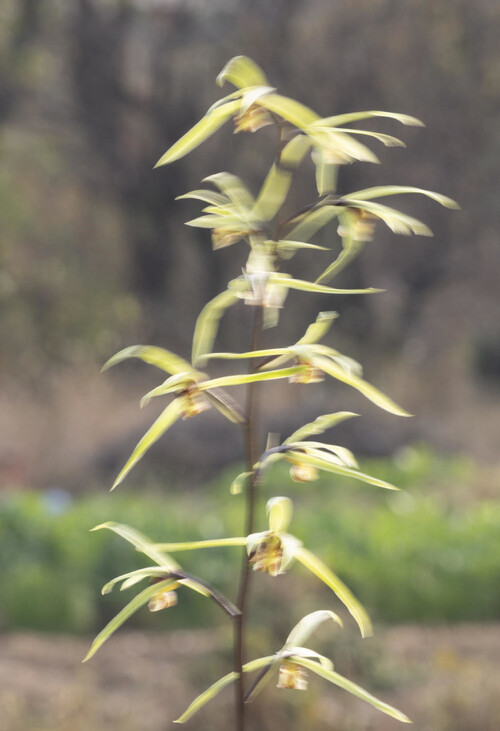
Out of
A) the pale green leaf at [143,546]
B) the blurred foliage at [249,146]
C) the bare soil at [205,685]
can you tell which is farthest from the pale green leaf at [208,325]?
the blurred foliage at [249,146]

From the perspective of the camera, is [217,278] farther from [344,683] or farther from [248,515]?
A: [344,683]

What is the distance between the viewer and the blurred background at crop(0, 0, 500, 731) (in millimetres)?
4336

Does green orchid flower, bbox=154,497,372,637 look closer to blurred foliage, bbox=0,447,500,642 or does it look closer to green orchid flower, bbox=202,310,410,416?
green orchid flower, bbox=202,310,410,416

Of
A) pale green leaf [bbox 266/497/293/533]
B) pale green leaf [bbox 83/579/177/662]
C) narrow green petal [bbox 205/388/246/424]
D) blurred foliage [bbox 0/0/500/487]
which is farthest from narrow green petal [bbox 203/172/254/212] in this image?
blurred foliage [bbox 0/0/500/487]

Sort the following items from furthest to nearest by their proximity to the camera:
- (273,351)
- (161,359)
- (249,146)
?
(249,146) < (161,359) < (273,351)

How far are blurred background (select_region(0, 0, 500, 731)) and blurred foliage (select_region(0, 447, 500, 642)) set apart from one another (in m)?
0.02

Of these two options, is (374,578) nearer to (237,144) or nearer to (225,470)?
(225,470)

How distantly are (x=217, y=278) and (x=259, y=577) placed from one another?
693cm

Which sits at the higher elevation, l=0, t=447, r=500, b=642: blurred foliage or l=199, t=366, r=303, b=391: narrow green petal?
l=199, t=366, r=303, b=391: narrow green petal

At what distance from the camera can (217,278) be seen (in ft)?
32.0

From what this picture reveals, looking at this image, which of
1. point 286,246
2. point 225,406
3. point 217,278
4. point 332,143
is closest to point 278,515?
point 225,406

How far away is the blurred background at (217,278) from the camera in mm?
4336

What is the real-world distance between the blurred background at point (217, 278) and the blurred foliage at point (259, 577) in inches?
0.7

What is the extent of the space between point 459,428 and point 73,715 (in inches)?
238
